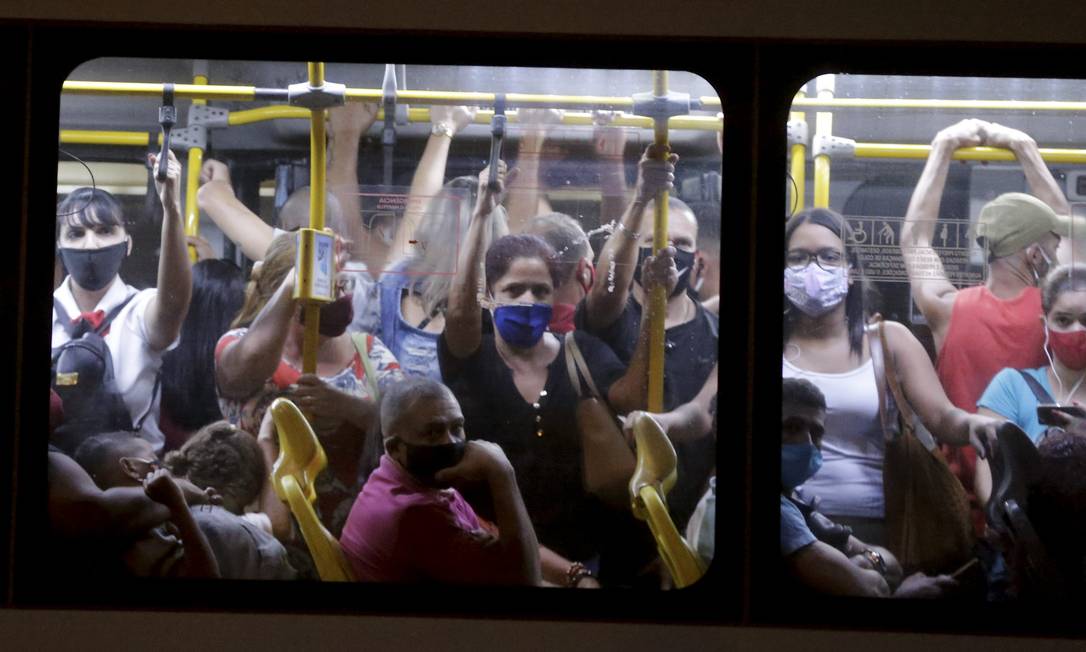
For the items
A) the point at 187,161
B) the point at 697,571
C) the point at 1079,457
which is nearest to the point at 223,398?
the point at 187,161

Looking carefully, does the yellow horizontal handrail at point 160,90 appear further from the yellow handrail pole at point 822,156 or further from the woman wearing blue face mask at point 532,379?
the yellow handrail pole at point 822,156

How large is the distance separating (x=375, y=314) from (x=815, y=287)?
100cm

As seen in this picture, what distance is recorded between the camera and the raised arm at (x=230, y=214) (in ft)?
8.16

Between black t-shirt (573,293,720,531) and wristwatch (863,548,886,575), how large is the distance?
0.39m

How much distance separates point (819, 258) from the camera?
2.46 m

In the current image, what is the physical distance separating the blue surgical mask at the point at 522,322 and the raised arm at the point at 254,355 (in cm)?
49

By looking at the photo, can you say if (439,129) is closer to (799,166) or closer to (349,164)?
(349,164)

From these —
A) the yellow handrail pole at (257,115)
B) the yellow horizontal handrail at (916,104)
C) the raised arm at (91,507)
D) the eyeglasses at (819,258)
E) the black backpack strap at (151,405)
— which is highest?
the yellow horizontal handrail at (916,104)

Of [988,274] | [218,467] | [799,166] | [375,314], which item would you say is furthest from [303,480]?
[988,274]

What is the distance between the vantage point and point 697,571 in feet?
7.97

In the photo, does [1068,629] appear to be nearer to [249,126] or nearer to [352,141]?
[352,141]

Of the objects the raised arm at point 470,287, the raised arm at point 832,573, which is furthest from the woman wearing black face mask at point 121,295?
the raised arm at point 832,573

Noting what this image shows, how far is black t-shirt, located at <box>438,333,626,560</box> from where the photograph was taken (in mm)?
2438

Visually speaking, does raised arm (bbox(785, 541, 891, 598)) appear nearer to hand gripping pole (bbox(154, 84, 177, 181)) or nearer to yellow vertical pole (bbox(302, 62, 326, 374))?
yellow vertical pole (bbox(302, 62, 326, 374))
